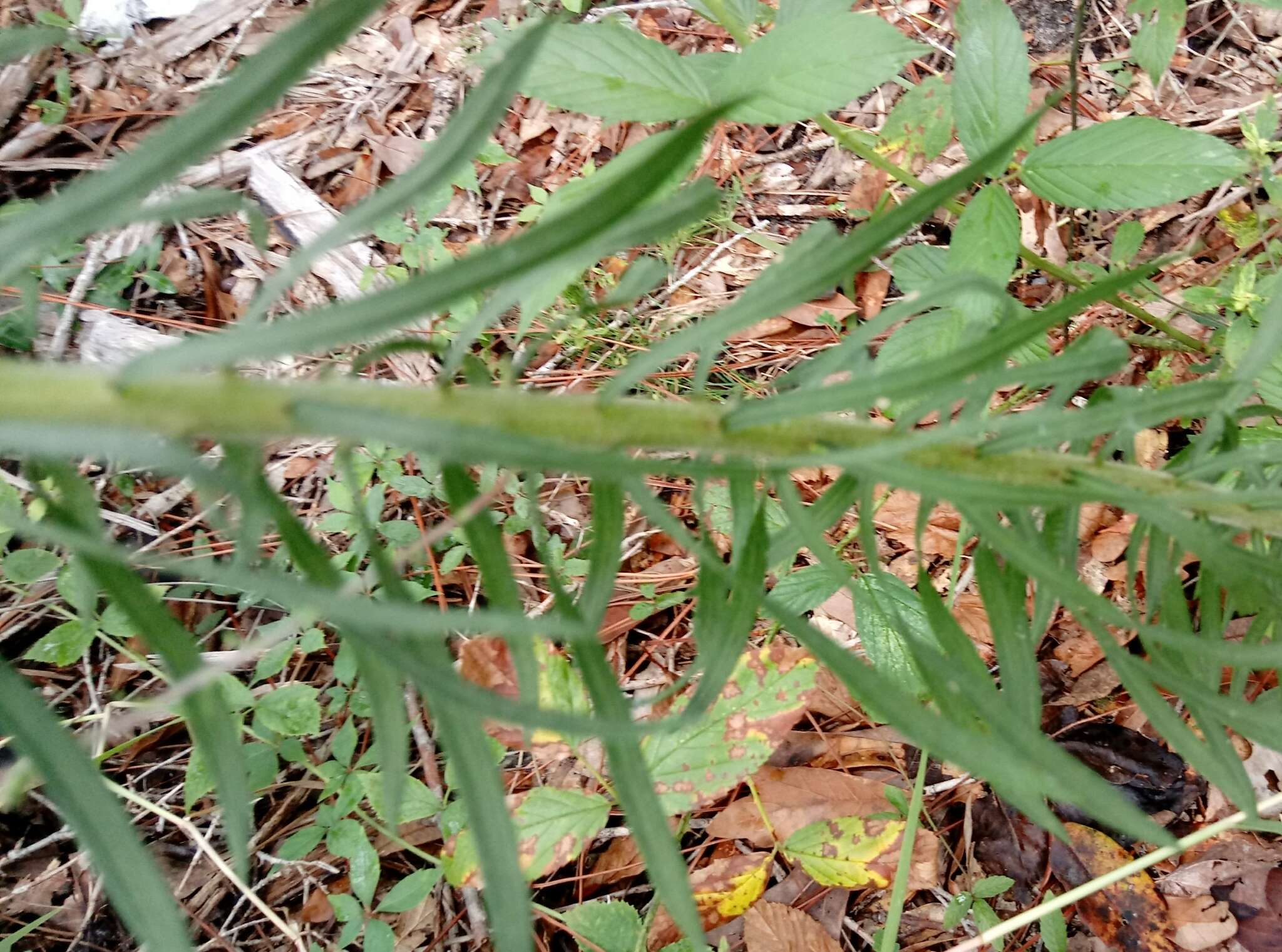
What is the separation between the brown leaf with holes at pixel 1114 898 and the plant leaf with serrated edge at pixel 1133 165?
943 mm

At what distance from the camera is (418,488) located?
4.96ft

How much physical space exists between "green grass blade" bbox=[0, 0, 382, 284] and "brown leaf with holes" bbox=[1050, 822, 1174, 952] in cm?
143

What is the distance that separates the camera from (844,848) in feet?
4.15

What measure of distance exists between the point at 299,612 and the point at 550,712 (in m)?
0.12

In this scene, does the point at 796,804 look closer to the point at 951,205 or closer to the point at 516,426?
the point at 951,205

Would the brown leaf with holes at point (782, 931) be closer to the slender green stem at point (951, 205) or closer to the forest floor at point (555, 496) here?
the forest floor at point (555, 496)

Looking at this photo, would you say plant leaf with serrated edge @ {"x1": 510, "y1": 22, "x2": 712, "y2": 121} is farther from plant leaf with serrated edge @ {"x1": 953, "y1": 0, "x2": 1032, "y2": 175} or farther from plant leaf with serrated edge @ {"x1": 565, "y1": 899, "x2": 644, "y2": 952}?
plant leaf with serrated edge @ {"x1": 565, "y1": 899, "x2": 644, "y2": 952}

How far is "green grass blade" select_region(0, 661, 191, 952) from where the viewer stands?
41 cm

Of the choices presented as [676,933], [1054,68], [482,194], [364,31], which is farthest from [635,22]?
[676,933]

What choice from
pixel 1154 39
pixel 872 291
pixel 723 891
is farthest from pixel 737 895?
pixel 1154 39

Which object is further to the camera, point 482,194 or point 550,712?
point 482,194

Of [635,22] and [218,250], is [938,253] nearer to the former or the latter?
[635,22]

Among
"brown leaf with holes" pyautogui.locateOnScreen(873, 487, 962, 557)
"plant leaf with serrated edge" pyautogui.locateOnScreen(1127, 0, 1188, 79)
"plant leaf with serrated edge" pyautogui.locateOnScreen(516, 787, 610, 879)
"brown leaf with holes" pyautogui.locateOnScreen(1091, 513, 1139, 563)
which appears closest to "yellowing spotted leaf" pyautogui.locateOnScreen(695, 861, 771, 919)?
"plant leaf with serrated edge" pyautogui.locateOnScreen(516, 787, 610, 879)

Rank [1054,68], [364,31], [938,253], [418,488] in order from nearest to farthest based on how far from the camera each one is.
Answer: [938,253] < [418,488] < [1054,68] < [364,31]
